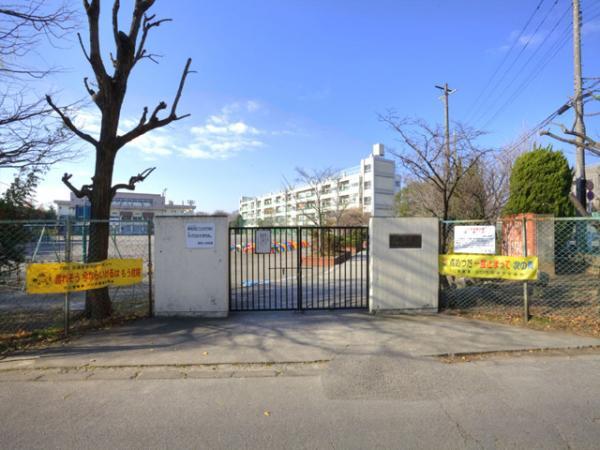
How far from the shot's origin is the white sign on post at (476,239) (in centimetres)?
706

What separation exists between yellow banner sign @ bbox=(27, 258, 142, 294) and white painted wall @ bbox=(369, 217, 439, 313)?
4.88m

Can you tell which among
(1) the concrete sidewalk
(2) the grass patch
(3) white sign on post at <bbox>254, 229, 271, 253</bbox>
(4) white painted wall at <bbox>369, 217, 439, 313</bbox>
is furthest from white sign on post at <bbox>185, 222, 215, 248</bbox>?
(2) the grass patch

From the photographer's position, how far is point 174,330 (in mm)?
6348

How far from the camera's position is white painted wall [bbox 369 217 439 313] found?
7.30 m

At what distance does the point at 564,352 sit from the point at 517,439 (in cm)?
298

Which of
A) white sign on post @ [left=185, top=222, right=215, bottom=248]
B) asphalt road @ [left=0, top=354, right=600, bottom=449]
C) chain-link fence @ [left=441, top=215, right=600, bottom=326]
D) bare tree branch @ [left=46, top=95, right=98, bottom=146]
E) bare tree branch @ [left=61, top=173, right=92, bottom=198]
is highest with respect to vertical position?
bare tree branch @ [left=46, top=95, right=98, bottom=146]

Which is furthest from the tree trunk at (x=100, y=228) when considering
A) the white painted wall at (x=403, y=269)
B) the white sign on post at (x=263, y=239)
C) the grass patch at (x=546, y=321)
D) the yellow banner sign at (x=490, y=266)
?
the grass patch at (x=546, y=321)

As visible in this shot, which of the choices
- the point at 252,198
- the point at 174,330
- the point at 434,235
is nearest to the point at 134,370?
the point at 174,330

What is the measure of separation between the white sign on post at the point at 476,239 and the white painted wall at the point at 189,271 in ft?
15.9

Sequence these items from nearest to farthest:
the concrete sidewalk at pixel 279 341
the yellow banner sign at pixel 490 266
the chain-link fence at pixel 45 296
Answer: the concrete sidewalk at pixel 279 341 → the chain-link fence at pixel 45 296 → the yellow banner sign at pixel 490 266

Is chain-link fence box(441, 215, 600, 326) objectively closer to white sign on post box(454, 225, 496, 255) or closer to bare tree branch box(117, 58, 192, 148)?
white sign on post box(454, 225, 496, 255)

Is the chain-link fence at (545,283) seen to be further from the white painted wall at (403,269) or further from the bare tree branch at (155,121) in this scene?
the bare tree branch at (155,121)

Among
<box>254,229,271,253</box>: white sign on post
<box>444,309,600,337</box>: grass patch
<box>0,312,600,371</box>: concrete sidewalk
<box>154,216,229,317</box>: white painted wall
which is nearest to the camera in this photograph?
<box>0,312,600,371</box>: concrete sidewalk

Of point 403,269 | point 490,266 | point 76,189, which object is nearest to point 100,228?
point 76,189
